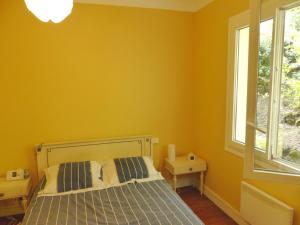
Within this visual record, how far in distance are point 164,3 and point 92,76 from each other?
4.44 ft

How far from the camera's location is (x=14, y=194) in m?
2.47

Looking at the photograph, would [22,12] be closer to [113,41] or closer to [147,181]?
[113,41]

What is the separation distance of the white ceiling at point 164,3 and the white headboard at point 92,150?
1.70 m

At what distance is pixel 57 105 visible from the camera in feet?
9.32

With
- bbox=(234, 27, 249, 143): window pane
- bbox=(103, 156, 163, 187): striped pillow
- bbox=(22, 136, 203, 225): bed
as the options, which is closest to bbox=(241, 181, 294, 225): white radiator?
bbox=(234, 27, 249, 143): window pane

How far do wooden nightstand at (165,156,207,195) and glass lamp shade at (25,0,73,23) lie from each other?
2191 millimetres

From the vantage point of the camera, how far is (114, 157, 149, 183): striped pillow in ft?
8.54

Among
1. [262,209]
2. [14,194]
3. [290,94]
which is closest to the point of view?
[290,94]


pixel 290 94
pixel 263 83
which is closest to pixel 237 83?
pixel 263 83

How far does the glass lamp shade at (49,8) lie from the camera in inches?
56.3

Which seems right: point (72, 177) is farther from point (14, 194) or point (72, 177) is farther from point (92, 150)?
point (14, 194)

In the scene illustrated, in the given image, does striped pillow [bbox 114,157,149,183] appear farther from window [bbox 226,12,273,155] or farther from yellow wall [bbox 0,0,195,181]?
window [bbox 226,12,273,155]

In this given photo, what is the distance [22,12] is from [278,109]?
2.80 m

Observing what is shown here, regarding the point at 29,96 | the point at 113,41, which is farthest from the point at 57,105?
the point at 113,41
